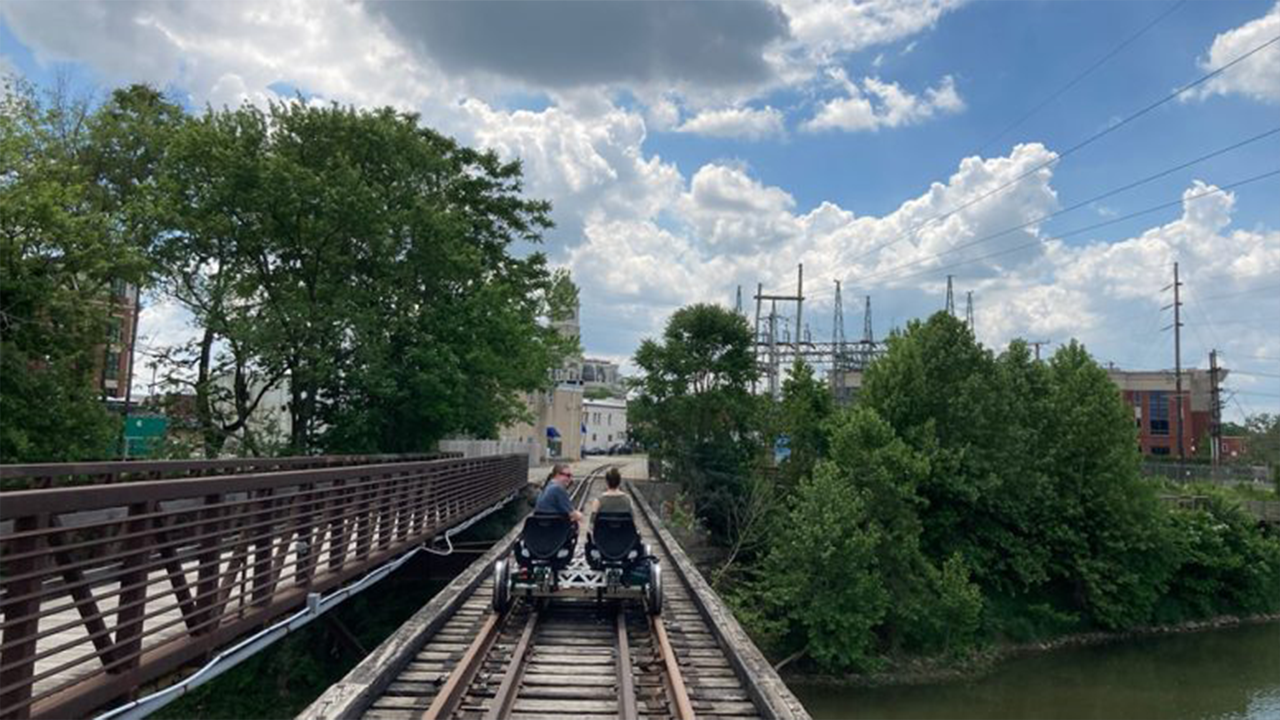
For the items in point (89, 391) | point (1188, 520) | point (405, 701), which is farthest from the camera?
point (1188, 520)

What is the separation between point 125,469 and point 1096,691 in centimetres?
2950

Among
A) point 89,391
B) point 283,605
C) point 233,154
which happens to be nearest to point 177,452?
point 89,391

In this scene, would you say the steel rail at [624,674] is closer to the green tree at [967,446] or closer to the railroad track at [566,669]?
the railroad track at [566,669]

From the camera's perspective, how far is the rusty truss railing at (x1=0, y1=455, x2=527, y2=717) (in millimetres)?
4637

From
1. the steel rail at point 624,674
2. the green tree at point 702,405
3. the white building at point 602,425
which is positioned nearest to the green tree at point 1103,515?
the green tree at point 702,405

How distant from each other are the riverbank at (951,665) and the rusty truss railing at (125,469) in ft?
58.2

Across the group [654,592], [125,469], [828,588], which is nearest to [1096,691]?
[828,588]

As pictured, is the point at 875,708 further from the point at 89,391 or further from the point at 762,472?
the point at 89,391

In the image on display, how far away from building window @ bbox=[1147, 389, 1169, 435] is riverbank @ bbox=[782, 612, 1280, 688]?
182 ft

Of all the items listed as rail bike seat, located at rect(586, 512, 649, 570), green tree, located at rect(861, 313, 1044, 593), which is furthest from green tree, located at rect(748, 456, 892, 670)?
rail bike seat, located at rect(586, 512, 649, 570)

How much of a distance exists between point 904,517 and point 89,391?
83.4ft

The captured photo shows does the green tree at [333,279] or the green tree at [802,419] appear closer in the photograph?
the green tree at [333,279]

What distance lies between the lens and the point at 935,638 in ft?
99.7

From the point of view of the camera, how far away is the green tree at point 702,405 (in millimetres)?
41094
